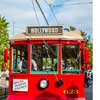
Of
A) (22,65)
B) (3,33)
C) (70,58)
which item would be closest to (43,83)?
(22,65)

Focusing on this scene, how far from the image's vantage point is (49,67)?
12.1 meters

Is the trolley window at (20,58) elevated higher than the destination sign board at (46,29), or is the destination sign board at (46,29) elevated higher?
the destination sign board at (46,29)

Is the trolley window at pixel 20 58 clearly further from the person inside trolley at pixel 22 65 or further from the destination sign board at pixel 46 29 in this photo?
the destination sign board at pixel 46 29

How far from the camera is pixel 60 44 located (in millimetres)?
12141

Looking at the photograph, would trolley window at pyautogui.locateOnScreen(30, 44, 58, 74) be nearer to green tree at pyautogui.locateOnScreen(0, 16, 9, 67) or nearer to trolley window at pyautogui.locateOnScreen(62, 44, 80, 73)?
trolley window at pyautogui.locateOnScreen(62, 44, 80, 73)

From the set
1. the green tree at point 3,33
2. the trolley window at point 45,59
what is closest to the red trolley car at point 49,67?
the trolley window at point 45,59

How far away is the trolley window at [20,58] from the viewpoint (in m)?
12.4

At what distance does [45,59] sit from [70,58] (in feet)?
2.53

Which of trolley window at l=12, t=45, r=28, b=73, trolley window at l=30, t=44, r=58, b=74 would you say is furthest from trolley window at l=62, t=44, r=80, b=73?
trolley window at l=12, t=45, r=28, b=73

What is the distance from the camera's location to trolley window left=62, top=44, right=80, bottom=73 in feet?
39.8

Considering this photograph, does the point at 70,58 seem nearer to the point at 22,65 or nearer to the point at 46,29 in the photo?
the point at 46,29
